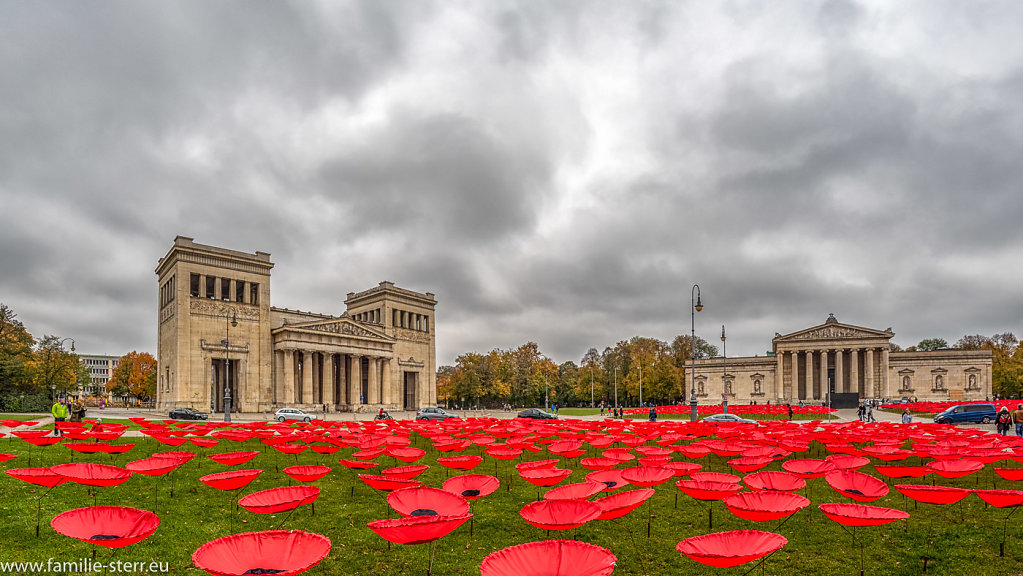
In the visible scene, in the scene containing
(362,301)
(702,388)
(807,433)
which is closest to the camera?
(807,433)

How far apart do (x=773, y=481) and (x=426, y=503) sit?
6.32 meters

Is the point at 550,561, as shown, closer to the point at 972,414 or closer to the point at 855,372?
the point at 972,414

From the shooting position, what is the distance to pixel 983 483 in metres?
15.1

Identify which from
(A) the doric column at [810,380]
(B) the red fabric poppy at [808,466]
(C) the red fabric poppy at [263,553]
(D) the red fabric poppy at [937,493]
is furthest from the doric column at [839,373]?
(C) the red fabric poppy at [263,553]

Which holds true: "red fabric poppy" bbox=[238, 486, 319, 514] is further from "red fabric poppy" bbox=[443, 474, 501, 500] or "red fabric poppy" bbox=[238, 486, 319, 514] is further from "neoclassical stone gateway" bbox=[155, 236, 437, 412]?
"neoclassical stone gateway" bbox=[155, 236, 437, 412]

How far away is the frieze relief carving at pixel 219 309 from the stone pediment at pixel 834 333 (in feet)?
280

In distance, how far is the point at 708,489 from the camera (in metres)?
9.37

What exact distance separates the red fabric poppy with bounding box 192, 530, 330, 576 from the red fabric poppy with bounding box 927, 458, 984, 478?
12540mm

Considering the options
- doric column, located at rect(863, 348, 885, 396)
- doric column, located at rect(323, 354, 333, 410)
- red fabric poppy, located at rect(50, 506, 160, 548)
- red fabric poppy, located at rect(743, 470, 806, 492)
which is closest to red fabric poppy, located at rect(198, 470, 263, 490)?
red fabric poppy, located at rect(50, 506, 160, 548)

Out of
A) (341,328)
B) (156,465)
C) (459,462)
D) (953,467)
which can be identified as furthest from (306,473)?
(341,328)

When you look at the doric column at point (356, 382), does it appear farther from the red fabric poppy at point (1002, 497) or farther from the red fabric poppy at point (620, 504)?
the red fabric poppy at point (1002, 497)

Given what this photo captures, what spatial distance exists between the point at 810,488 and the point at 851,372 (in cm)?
10104

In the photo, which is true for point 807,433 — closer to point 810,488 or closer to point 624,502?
point 810,488

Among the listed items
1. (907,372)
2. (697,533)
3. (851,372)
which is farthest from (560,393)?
(697,533)
